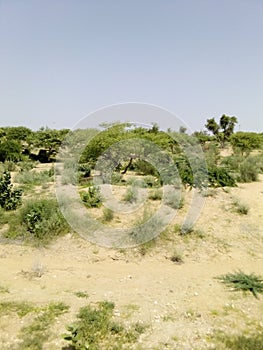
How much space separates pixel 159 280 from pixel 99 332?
1628mm

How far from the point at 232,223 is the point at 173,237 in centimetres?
167

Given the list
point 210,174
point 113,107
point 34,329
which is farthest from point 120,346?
point 210,174

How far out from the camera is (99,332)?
3371 millimetres

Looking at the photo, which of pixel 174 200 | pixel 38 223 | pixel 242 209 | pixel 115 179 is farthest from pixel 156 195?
pixel 38 223

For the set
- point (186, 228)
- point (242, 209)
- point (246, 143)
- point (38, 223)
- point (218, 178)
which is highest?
point (246, 143)

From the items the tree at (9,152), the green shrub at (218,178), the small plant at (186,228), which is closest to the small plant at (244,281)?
the small plant at (186,228)

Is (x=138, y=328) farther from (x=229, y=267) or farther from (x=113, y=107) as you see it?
(x=113, y=107)

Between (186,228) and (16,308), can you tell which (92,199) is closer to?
(186,228)

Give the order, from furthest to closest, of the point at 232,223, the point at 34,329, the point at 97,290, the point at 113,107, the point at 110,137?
the point at 110,137 → the point at 113,107 → the point at 232,223 → the point at 97,290 → the point at 34,329

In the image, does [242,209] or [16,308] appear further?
[242,209]

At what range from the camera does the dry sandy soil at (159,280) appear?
3.49m

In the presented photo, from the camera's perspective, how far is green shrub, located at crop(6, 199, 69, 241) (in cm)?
631

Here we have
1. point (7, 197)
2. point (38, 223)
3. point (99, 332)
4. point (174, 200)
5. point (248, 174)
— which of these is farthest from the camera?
point (248, 174)

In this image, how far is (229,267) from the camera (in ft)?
17.2
